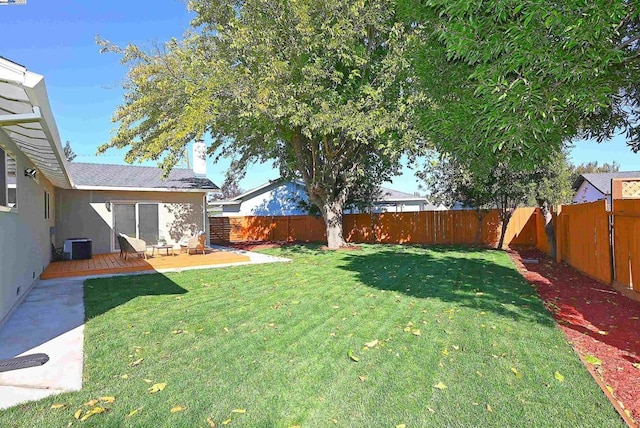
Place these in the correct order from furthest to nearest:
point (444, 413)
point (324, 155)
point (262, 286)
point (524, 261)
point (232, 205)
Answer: point (232, 205)
point (324, 155)
point (524, 261)
point (262, 286)
point (444, 413)

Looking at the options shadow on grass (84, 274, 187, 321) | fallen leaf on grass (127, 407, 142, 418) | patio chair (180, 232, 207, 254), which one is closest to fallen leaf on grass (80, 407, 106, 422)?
fallen leaf on grass (127, 407, 142, 418)

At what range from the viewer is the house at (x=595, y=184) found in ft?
76.1

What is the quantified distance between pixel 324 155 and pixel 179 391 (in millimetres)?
13440

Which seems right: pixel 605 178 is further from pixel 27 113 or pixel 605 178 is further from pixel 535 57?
pixel 27 113

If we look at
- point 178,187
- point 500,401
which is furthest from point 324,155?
point 500,401

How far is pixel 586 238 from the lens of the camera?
8578mm

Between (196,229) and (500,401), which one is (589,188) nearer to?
(196,229)

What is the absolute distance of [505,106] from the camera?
3559mm

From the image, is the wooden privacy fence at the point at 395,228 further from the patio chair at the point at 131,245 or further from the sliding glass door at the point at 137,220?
the patio chair at the point at 131,245

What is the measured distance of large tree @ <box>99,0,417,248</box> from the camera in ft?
35.6

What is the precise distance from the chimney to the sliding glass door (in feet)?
9.94

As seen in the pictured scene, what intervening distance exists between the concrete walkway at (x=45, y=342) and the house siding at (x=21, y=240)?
28 centimetres

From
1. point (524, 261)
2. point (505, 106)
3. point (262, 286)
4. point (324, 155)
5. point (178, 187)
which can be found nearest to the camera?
point (505, 106)

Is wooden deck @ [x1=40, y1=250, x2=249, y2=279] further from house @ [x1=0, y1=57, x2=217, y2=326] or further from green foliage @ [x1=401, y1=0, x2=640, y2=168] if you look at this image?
green foliage @ [x1=401, y1=0, x2=640, y2=168]
